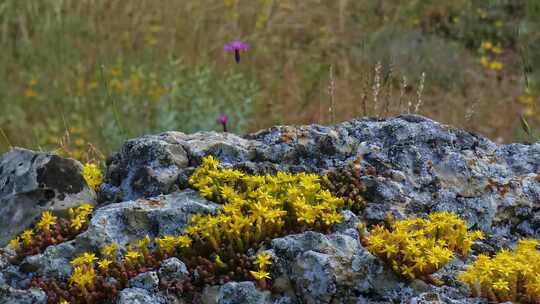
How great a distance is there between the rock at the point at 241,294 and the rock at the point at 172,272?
0.17 metres

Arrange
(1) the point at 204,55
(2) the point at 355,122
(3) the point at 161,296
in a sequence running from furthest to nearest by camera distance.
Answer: (1) the point at 204,55 → (2) the point at 355,122 → (3) the point at 161,296

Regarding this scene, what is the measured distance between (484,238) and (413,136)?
25.0 inches

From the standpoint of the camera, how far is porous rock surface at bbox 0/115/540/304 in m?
2.63

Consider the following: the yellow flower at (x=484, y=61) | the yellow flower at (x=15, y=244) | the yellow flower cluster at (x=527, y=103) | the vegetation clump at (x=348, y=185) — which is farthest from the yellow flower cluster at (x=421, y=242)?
the yellow flower at (x=484, y=61)

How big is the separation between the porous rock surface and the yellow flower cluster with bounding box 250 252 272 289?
4cm

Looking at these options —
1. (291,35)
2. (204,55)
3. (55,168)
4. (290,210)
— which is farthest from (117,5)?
(290,210)

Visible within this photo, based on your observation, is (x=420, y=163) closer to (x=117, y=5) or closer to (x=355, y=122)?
(x=355, y=122)

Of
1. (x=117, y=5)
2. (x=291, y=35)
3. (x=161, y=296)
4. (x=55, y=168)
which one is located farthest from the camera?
(x=291, y=35)

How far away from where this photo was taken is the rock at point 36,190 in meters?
3.16

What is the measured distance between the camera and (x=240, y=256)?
107 inches

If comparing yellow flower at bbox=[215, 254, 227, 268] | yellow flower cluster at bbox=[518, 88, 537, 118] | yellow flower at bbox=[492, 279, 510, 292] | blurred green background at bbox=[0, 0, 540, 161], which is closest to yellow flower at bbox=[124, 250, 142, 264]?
yellow flower at bbox=[215, 254, 227, 268]

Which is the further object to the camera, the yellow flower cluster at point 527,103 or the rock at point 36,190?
the yellow flower cluster at point 527,103

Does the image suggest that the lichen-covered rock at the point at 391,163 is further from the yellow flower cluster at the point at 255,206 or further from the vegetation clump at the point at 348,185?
the yellow flower cluster at the point at 255,206

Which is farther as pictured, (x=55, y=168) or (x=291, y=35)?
(x=291, y=35)
